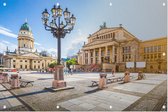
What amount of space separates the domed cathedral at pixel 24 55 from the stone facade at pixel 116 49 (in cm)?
4749

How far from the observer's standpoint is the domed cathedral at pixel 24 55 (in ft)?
279

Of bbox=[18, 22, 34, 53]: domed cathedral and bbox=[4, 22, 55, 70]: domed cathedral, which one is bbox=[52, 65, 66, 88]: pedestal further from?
bbox=[18, 22, 34, 53]: domed cathedral

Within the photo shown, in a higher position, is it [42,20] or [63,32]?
[42,20]

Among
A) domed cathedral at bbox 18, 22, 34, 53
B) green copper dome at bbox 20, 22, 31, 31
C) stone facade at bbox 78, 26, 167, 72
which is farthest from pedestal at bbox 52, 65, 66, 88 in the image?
green copper dome at bbox 20, 22, 31, 31

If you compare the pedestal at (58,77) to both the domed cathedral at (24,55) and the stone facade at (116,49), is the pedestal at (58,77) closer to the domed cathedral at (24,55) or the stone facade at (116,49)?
the stone facade at (116,49)

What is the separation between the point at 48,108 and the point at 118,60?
4850 cm

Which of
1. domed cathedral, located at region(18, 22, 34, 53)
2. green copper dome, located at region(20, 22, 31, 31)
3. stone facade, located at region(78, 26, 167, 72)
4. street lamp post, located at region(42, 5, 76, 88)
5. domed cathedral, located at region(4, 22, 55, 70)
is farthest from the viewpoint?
green copper dome, located at region(20, 22, 31, 31)

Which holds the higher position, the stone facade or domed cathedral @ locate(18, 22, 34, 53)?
domed cathedral @ locate(18, 22, 34, 53)

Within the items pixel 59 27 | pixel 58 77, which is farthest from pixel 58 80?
pixel 59 27

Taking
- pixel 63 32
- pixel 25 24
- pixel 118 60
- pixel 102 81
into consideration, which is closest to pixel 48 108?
pixel 102 81

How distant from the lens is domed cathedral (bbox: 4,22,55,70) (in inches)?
3351

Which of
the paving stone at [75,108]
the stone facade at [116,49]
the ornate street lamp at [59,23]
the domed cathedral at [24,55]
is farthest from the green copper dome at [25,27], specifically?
the paving stone at [75,108]

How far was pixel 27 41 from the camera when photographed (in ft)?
303

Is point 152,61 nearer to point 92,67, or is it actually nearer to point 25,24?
point 92,67
